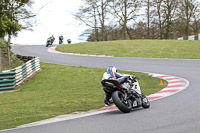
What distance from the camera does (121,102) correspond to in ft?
28.0

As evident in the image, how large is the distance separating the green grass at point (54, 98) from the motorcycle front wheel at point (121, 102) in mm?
1476

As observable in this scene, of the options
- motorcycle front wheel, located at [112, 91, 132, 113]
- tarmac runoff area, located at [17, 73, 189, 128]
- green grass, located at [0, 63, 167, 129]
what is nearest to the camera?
tarmac runoff area, located at [17, 73, 189, 128]

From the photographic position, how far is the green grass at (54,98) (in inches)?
364

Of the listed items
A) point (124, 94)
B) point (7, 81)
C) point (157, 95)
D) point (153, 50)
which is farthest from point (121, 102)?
point (153, 50)

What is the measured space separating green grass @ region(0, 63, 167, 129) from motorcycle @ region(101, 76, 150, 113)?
1354mm

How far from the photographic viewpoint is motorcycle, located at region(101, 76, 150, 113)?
855cm

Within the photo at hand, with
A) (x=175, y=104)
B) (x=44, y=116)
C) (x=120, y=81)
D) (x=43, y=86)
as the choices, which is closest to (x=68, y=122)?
(x=44, y=116)

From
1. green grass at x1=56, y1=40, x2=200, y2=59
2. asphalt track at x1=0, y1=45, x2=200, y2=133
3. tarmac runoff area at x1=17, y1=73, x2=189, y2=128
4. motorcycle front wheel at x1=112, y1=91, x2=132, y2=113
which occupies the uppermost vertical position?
green grass at x1=56, y1=40, x2=200, y2=59

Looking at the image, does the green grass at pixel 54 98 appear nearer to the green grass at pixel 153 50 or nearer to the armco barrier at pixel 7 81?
the armco barrier at pixel 7 81

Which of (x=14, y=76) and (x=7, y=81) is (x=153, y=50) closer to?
(x=14, y=76)

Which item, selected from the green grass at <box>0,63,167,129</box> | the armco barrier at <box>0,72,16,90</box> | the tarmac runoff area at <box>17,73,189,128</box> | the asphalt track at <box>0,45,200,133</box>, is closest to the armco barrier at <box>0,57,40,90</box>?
the armco barrier at <box>0,72,16,90</box>

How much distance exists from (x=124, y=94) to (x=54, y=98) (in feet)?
13.7

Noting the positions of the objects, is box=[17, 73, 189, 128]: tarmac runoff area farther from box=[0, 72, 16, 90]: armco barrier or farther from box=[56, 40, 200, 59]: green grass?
box=[56, 40, 200, 59]: green grass

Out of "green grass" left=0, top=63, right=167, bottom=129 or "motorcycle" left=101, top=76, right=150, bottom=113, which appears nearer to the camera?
"motorcycle" left=101, top=76, right=150, bottom=113
